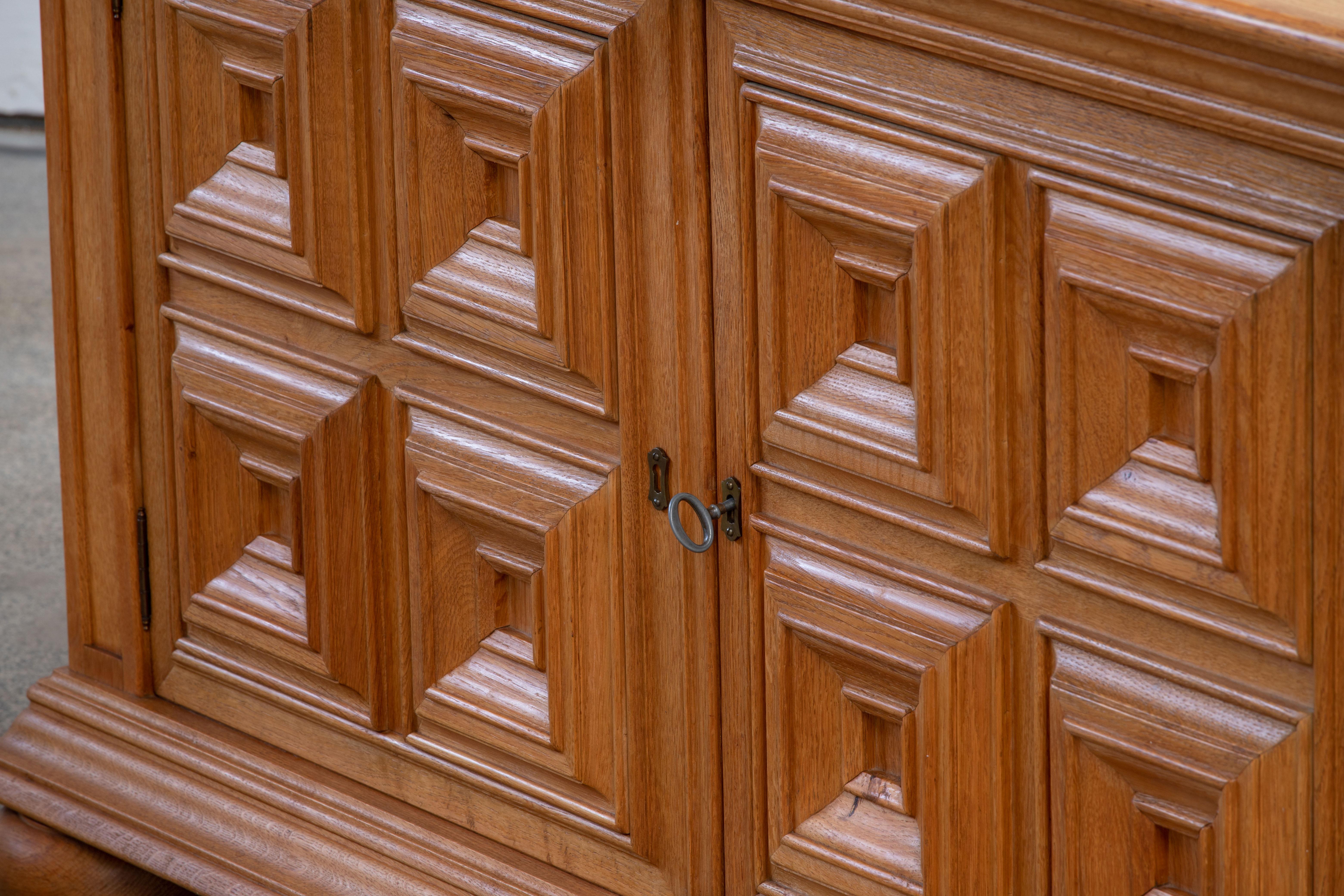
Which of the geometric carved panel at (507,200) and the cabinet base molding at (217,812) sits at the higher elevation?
the geometric carved panel at (507,200)

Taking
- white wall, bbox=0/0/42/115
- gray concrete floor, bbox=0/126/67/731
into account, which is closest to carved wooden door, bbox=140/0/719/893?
gray concrete floor, bbox=0/126/67/731

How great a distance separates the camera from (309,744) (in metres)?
1.33

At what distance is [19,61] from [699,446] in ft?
10.6

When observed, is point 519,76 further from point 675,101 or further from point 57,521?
point 57,521

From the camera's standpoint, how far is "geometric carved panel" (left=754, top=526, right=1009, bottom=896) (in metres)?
0.98

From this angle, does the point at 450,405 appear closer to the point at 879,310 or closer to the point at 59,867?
the point at 879,310

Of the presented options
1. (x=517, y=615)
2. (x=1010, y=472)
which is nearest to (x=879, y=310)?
(x=1010, y=472)

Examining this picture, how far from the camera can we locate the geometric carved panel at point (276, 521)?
1247 mm

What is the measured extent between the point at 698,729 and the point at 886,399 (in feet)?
0.80

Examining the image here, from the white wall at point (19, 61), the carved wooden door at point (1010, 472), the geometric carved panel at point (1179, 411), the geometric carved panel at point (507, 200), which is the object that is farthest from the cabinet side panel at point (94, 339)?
the white wall at point (19, 61)

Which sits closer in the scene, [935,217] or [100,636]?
[935,217]

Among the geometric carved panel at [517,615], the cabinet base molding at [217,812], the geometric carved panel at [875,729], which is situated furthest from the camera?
the cabinet base molding at [217,812]

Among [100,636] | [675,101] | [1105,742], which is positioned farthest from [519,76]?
[100,636]

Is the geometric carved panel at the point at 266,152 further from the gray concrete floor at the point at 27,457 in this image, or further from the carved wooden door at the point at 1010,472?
the gray concrete floor at the point at 27,457
